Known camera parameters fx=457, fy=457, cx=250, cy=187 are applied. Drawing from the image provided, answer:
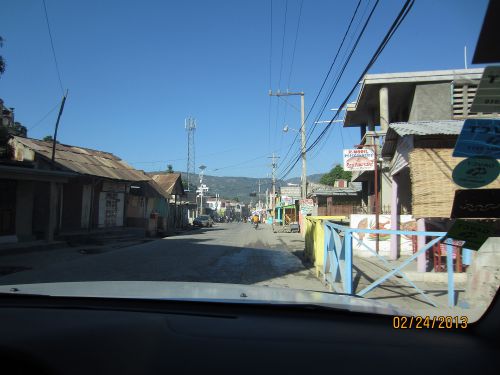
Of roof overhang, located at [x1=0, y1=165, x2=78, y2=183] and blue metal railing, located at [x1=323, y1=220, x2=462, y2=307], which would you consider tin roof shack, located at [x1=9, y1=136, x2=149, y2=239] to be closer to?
roof overhang, located at [x1=0, y1=165, x2=78, y2=183]

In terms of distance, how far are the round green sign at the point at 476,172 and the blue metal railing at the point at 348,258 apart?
412 centimetres

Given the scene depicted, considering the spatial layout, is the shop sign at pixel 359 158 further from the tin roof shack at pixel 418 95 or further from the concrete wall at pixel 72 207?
the concrete wall at pixel 72 207

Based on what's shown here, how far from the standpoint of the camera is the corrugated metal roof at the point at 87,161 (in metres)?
20.9

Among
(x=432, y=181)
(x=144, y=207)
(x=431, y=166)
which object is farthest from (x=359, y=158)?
(x=144, y=207)

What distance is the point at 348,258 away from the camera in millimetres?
7793

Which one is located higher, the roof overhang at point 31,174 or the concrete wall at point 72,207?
Answer: the roof overhang at point 31,174

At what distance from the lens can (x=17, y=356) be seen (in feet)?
7.23

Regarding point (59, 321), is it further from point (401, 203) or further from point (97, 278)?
point (401, 203)

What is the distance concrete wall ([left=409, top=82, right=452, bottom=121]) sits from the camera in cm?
1697

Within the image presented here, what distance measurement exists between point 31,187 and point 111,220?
28.5 ft

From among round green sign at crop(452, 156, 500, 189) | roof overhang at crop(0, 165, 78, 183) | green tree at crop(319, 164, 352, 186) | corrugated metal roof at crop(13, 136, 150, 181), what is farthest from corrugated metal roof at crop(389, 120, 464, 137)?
green tree at crop(319, 164, 352, 186)

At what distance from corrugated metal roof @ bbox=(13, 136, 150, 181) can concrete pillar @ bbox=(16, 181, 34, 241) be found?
Answer: 107 inches
